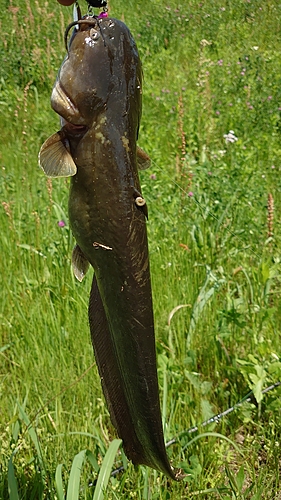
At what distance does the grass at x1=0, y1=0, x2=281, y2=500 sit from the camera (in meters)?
1.79

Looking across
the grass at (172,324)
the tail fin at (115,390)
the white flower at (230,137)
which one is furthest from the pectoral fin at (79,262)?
the white flower at (230,137)

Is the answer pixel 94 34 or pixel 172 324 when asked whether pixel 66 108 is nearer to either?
pixel 94 34

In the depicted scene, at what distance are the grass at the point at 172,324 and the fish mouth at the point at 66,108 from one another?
2.27 feet

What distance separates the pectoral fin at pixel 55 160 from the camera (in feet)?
3.08

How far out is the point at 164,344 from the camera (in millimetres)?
2316

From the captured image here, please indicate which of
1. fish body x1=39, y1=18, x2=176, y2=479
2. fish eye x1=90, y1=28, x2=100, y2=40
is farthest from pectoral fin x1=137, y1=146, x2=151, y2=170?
fish eye x1=90, y1=28, x2=100, y2=40

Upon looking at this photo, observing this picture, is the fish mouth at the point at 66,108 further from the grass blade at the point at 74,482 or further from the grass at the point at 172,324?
the grass blade at the point at 74,482

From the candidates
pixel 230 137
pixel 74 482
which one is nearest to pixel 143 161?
pixel 74 482

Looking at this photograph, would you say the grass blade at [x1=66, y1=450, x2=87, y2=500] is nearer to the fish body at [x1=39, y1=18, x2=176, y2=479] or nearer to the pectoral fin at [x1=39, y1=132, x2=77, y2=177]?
the fish body at [x1=39, y1=18, x2=176, y2=479]

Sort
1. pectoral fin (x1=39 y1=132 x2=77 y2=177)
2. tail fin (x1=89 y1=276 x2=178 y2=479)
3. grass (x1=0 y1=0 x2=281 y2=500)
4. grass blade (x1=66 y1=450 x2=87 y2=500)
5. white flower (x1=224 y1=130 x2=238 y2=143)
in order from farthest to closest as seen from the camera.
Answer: white flower (x1=224 y1=130 x2=238 y2=143) < grass (x1=0 y1=0 x2=281 y2=500) < grass blade (x1=66 y1=450 x2=87 y2=500) < tail fin (x1=89 y1=276 x2=178 y2=479) < pectoral fin (x1=39 y1=132 x2=77 y2=177)

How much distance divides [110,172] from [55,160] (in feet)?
0.32

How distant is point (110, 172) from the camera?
3.09ft

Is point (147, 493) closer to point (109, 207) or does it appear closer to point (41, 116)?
point (109, 207)

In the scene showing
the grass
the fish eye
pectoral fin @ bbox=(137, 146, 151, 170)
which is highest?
the fish eye
